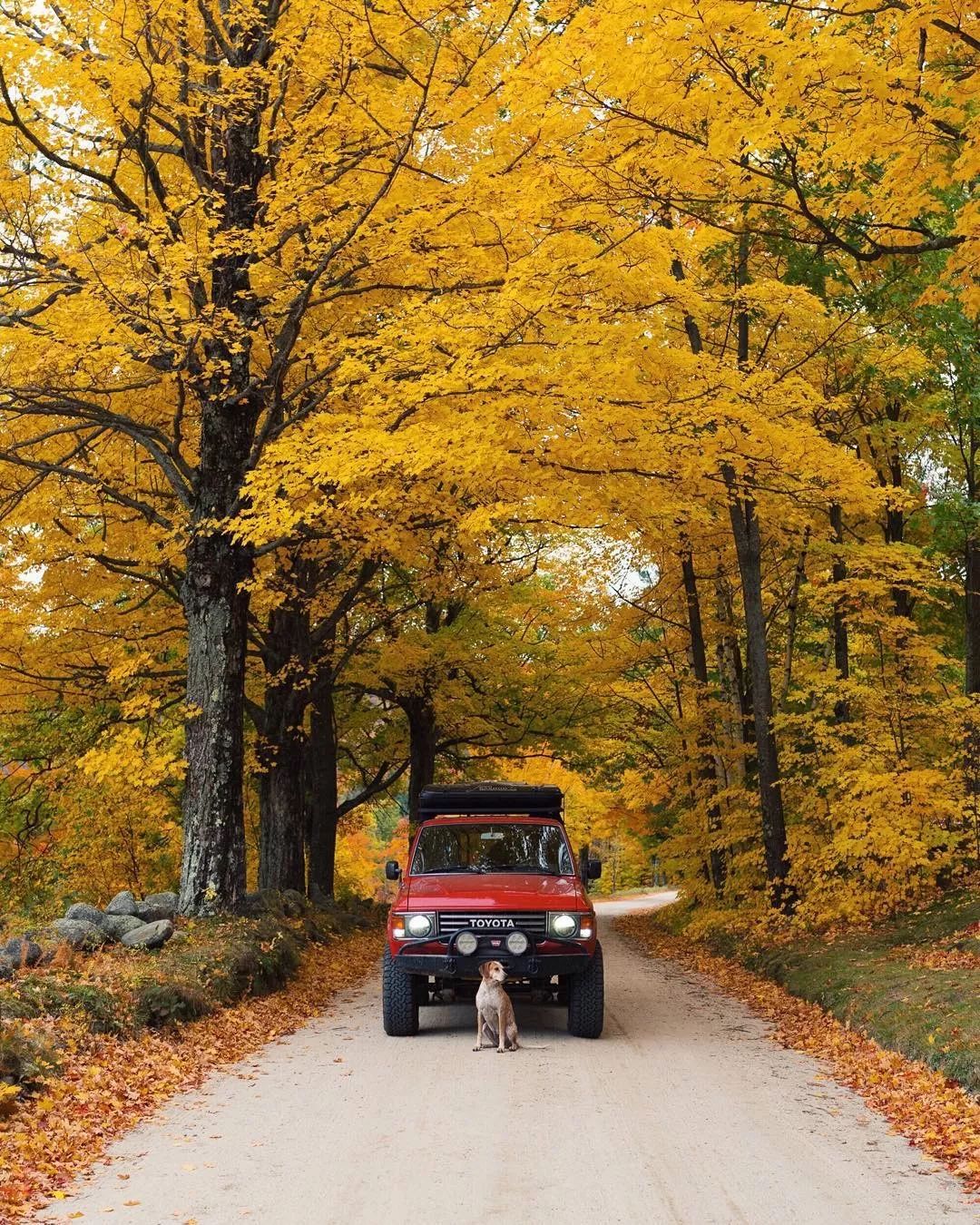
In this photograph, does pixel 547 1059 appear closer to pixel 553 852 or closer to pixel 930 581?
pixel 553 852

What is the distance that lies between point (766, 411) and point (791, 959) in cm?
638

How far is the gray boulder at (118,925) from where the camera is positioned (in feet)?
37.7

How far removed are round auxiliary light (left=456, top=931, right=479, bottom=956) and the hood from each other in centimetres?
23

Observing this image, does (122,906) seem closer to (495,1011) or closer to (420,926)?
(420,926)

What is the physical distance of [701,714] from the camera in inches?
857

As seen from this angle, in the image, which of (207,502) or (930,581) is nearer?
(207,502)

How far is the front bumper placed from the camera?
31.7ft

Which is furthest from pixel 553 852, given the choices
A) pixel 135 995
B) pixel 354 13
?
pixel 354 13

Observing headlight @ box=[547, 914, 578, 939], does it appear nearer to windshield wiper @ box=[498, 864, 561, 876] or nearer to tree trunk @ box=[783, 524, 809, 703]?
windshield wiper @ box=[498, 864, 561, 876]

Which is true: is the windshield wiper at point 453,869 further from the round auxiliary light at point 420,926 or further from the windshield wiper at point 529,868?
the round auxiliary light at point 420,926

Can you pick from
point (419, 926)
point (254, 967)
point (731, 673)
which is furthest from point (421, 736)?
point (419, 926)

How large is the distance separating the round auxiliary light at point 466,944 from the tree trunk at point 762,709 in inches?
313

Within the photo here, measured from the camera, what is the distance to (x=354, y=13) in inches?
479

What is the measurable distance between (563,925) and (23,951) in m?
4.31
